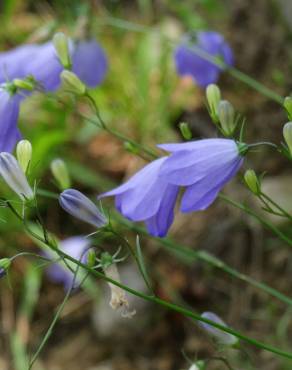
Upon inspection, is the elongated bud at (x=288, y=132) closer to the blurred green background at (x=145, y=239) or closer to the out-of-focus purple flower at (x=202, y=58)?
the blurred green background at (x=145, y=239)

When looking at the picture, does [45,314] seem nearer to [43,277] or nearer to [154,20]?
[43,277]

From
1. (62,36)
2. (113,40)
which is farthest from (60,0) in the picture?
(62,36)

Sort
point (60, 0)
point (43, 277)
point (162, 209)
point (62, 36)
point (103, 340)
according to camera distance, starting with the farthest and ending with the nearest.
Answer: point (60, 0), point (43, 277), point (103, 340), point (62, 36), point (162, 209)

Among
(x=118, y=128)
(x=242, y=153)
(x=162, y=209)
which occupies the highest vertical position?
(x=242, y=153)

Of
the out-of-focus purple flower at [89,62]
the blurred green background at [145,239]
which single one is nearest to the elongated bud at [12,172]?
the blurred green background at [145,239]

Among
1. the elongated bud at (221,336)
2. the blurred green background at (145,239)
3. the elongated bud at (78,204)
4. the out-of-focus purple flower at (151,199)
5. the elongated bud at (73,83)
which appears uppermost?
the elongated bud at (73,83)

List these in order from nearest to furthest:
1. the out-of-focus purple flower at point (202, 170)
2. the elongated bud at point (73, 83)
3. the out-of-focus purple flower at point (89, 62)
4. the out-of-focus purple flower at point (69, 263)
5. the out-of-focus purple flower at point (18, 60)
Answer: the out-of-focus purple flower at point (202, 170) → the elongated bud at point (73, 83) → the out-of-focus purple flower at point (18, 60) → the out-of-focus purple flower at point (89, 62) → the out-of-focus purple flower at point (69, 263)

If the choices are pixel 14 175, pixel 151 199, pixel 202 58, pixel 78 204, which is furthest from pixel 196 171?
pixel 202 58
